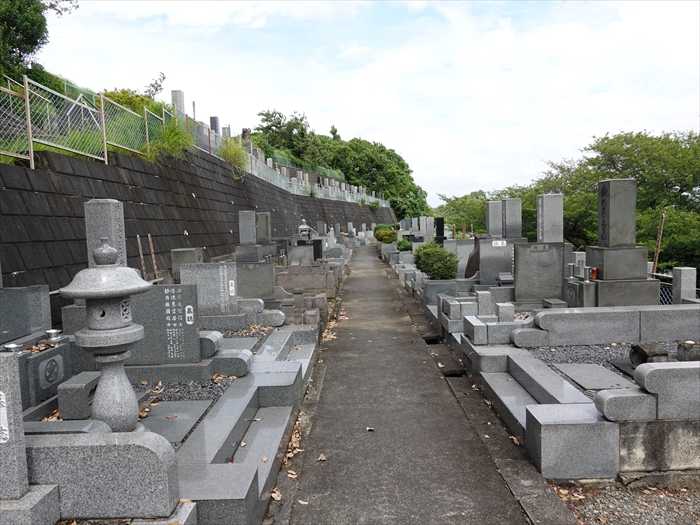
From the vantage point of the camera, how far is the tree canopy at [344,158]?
53469mm

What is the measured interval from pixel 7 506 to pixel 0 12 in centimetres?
2069

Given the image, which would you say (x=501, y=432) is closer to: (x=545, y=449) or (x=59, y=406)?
(x=545, y=449)

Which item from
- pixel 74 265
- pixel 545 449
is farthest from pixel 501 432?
pixel 74 265

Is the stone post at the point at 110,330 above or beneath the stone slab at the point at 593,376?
above

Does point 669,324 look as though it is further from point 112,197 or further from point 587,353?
point 112,197

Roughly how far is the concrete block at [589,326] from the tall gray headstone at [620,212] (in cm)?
182

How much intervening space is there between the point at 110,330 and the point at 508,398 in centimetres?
436

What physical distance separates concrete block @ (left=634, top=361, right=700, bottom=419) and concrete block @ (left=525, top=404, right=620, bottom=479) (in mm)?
439

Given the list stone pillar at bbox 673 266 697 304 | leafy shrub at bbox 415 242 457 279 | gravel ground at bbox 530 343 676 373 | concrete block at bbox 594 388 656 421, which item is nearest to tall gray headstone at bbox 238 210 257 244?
leafy shrub at bbox 415 242 457 279

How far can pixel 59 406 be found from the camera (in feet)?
15.8

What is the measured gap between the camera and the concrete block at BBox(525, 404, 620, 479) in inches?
172

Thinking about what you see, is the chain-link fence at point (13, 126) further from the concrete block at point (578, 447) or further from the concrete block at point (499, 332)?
the concrete block at point (578, 447)

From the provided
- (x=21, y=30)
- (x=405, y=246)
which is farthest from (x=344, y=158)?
(x=21, y=30)

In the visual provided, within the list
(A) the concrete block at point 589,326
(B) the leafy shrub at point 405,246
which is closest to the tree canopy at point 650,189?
(B) the leafy shrub at point 405,246
